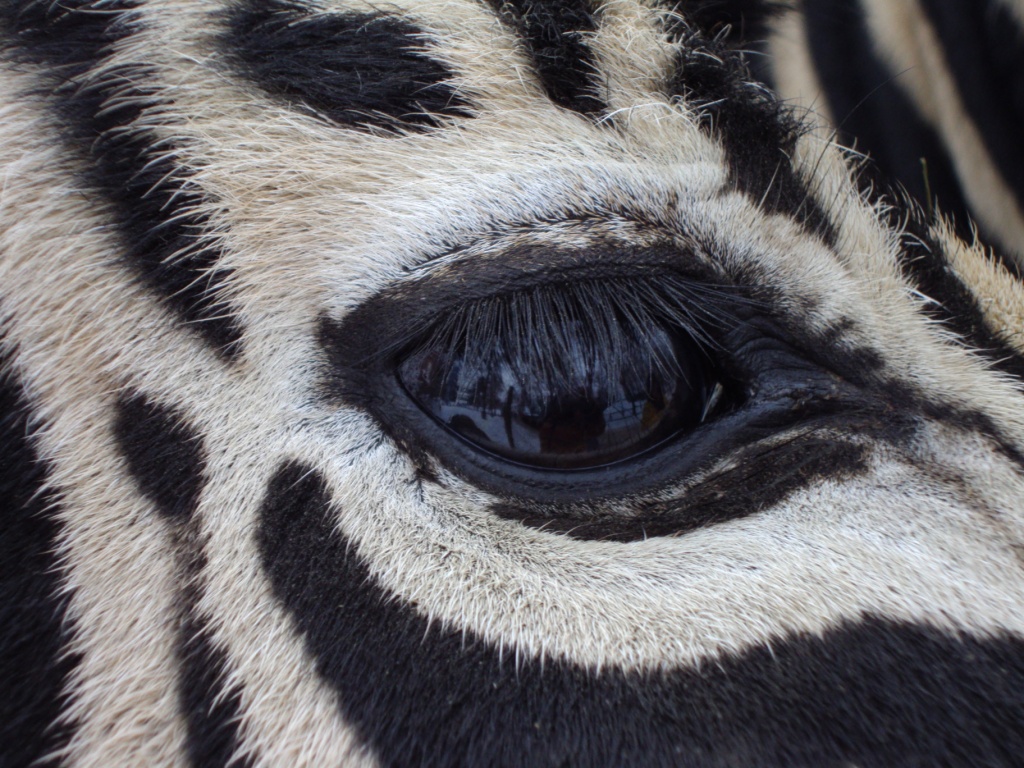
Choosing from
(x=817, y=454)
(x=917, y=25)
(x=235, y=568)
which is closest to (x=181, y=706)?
(x=235, y=568)

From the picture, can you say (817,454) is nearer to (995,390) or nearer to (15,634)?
(995,390)

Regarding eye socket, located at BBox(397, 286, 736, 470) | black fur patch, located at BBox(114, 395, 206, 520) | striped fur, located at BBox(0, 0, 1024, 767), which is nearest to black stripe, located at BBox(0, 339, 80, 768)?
striped fur, located at BBox(0, 0, 1024, 767)

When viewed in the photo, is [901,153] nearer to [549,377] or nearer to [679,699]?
[549,377]

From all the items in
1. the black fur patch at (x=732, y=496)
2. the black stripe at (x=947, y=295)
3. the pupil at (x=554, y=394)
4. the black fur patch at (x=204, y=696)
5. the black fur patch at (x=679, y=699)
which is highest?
the black stripe at (x=947, y=295)

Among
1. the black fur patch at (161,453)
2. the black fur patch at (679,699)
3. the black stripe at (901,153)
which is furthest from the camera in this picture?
the black stripe at (901,153)

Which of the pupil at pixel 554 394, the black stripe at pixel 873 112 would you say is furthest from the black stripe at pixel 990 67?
the pupil at pixel 554 394


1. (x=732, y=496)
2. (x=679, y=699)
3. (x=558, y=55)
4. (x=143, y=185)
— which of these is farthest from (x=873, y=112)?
(x=143, y=185)

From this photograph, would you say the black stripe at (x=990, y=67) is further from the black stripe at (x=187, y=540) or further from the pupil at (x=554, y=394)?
the black stripe at (x=187, y=540)
